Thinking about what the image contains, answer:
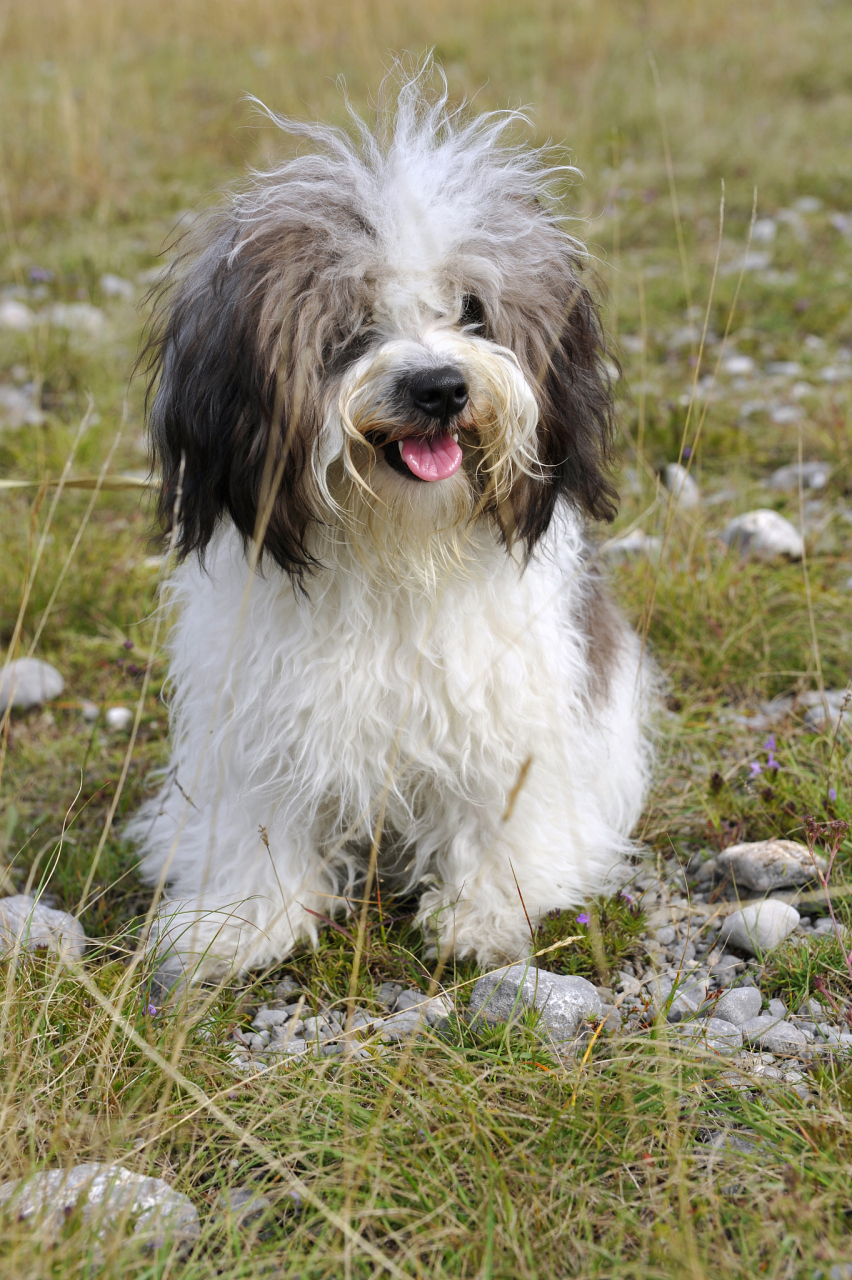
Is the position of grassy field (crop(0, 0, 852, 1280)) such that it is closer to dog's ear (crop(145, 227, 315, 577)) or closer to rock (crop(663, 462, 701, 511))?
rock (crop(663, 462, 701, 511))

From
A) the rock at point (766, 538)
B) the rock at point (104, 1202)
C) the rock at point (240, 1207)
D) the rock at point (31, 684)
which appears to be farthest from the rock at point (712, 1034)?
the rock at point (31, 684)

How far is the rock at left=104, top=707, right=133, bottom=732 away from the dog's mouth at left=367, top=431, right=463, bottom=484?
1.64 metres

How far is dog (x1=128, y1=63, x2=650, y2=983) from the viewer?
1.93m

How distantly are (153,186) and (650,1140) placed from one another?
735 centimetres

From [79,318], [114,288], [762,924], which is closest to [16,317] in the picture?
[79,318]

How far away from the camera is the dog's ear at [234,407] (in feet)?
6.26

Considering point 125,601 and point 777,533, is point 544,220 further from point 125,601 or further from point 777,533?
point 125,601

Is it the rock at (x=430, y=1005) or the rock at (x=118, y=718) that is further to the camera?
the rock at (x=118, y=718)

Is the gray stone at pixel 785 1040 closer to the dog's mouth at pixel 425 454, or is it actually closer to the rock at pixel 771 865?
the rock at pixel 771 865

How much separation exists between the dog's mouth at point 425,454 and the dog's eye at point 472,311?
239mm

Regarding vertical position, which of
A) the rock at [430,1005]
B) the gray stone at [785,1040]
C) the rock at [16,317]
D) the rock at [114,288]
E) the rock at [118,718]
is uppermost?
the gray stone at [785,1040]

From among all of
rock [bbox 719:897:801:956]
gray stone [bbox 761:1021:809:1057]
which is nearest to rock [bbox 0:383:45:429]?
rock [bbox 719:897:801:956]

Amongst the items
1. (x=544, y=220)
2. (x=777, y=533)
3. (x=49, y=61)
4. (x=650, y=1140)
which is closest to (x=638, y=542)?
(x=777, y=533)

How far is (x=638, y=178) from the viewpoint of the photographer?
278 inches
